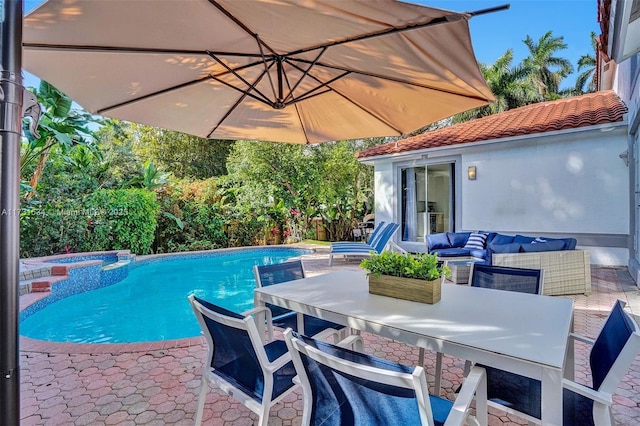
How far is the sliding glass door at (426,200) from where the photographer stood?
11.6m

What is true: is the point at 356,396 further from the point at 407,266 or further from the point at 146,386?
the point at 146,386

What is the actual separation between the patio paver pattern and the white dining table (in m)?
0.95

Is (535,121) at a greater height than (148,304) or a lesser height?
greater

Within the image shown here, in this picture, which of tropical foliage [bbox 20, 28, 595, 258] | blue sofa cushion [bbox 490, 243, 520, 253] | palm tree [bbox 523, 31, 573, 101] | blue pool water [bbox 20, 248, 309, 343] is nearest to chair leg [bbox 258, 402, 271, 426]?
blue pool water [bbox 20, 248, 309, 343]

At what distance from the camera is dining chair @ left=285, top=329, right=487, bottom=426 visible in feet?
4.51

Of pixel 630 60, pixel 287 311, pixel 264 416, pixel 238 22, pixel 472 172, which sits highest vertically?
pixel 630 60

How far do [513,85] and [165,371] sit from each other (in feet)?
99.7

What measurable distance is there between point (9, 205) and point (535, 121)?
1182cm

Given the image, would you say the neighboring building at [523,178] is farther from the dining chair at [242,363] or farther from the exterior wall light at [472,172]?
the dining chair at [242,363]


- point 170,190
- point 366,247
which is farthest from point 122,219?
point 366,247

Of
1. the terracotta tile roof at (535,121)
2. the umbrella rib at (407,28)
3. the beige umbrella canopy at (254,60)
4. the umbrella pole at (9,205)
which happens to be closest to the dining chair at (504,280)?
the beige umbrella canopy at (254,60)

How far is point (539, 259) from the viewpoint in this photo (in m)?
6.29

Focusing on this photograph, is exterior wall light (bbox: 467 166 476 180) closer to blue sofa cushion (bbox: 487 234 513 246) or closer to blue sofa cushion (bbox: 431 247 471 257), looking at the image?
blue sofa cushion (bbox: 487 234 513 246)

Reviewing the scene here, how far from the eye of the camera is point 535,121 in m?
10.1
